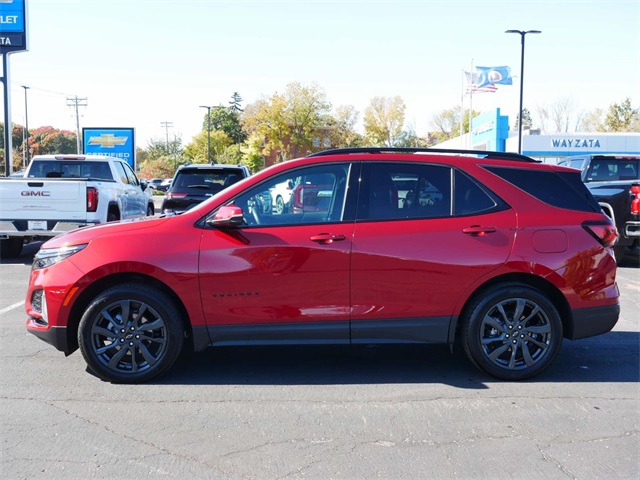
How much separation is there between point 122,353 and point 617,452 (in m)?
3.57

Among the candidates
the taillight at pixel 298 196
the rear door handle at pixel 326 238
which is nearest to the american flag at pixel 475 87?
the taillight at pixel 298 196

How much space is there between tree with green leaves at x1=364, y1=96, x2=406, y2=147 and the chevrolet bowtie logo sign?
50.3 meters

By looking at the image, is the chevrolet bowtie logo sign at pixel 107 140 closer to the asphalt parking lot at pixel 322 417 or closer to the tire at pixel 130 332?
the asphalt parking lot at pixel 322 417

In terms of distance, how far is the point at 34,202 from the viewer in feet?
38.7

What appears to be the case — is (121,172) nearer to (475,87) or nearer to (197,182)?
(197,182)

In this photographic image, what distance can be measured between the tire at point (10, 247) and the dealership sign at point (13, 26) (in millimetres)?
12045

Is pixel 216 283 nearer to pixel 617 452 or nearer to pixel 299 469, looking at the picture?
pixel 299 469

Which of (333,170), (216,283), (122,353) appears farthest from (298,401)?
(333,170)

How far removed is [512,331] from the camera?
5.46 m

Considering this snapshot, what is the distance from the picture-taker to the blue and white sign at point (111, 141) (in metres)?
34.4

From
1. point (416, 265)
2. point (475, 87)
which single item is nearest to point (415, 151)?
point (416, 265)

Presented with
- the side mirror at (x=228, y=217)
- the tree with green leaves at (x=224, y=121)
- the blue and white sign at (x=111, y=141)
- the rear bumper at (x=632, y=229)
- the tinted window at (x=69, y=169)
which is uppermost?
the tree with green leaves at (x=224, y=121)

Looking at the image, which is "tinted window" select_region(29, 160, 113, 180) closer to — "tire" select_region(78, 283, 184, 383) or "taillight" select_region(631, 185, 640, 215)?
"tire" select_region(78, 283, 184, 383)

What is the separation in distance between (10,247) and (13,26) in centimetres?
1276
